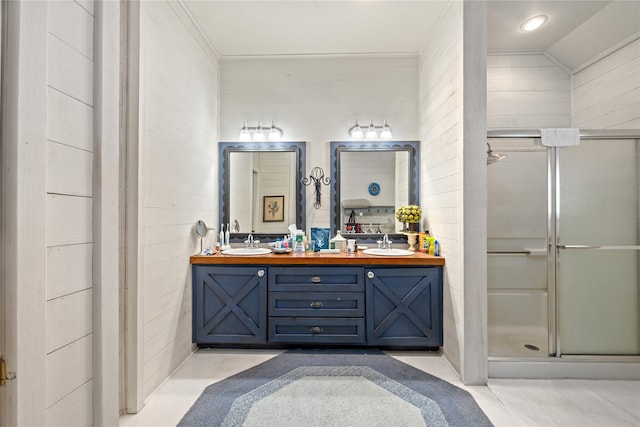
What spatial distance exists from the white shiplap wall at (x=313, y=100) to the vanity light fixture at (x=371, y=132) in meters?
0.07

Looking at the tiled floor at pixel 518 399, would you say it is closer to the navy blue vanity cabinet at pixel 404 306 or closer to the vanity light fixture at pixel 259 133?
the navy blue vanity cabinet at pixel 404 306

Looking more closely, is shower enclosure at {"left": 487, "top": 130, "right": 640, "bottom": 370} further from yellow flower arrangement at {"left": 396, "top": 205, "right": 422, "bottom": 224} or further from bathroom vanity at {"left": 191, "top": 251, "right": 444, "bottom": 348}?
yellow flower arrangement at {"left": 396, "top": 205, "right": 422, "bottom": 224}

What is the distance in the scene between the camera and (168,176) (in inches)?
78.9

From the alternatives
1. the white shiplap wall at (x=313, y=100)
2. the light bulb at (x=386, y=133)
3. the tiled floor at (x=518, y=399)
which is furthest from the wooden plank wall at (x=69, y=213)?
the light bulb at (x=386, y=133)

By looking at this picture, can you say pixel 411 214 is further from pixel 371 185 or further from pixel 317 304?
pixel 317 304

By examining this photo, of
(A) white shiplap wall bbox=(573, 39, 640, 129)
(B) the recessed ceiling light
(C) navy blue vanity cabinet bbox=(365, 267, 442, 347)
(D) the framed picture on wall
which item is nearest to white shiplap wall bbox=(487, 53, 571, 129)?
(A) white shiplap wall bbox=(573, 39, 640, 129)

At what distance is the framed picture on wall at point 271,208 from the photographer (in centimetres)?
297

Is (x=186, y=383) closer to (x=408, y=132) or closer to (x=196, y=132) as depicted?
(x=196, y=132)

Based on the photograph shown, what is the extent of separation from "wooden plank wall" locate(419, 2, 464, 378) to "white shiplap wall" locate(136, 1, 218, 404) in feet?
6.57

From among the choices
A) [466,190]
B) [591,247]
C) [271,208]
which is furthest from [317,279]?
[591,247]

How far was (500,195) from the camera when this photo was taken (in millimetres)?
2646

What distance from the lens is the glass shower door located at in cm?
205

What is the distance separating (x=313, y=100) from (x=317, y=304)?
78.5 inches

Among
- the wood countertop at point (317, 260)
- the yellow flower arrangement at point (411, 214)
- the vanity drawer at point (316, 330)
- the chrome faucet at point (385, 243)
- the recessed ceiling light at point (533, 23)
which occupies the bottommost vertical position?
the vanity drawer at point (316, 330)
